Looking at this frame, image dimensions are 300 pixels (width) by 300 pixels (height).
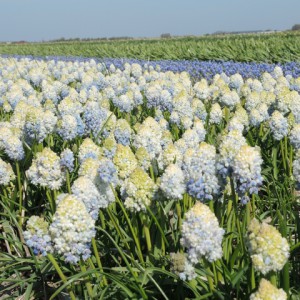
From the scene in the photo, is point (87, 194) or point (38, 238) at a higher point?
point (87, 194)

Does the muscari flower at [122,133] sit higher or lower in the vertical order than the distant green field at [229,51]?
lower

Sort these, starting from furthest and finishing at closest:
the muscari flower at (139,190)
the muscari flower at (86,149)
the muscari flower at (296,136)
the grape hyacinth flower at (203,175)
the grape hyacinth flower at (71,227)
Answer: the muscari flower at (296,136) → the muscari flower at (86,149) → the muscari flower at (139,190) → the grape hyacinth flower at (203,175) → the grape hyacinth flower at (71,227)

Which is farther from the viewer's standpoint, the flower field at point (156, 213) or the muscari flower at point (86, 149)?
the muscari flower at point (86, 149)

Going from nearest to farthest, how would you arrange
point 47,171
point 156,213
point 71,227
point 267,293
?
point 267,293, point 71,227, point 47,171, point 156,213

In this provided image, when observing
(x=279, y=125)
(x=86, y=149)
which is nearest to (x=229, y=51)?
(x=279, y=125)

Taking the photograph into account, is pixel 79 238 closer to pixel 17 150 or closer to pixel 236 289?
pixel 236 289

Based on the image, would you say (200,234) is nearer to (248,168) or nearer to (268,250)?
(268,250)

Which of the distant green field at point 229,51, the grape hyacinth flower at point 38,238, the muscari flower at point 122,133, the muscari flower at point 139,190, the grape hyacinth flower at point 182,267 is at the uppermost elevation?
the distant green field at point 229,51

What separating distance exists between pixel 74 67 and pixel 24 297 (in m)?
7.74

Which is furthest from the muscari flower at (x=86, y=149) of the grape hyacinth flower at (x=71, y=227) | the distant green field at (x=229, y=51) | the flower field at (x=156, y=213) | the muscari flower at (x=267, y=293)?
the distant green field at (x=229, y=51)

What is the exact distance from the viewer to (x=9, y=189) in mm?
4297

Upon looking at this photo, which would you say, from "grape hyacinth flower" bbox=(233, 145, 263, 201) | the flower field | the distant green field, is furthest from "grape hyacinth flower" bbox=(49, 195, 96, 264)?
the distant green field

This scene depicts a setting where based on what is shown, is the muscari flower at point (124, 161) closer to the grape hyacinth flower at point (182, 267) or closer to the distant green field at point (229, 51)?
the grape hyacinth flower at point (182, 267)

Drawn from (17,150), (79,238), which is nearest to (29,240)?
(79,238)
